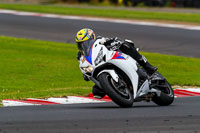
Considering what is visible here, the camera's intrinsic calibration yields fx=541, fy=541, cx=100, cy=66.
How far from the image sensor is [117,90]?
8.88 metres

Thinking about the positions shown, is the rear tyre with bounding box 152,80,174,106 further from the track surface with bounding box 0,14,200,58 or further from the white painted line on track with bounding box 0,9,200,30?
the white painted line on track with bounding box 0,9,200,30

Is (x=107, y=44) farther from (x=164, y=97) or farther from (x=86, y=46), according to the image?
(x=164, y=97)

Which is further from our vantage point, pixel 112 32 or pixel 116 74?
pixel 112 32

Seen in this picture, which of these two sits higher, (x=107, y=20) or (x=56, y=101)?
(x=56, y=101)

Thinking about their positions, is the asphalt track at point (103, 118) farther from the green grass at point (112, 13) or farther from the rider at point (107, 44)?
the green grass at point (112, 13)

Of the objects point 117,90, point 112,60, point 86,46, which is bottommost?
point 117,90

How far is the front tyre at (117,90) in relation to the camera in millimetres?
8797

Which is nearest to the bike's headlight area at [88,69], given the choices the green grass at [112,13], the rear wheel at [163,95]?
the rear wheel at [163,95]

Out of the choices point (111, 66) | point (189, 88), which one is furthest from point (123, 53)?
point (189, 88)

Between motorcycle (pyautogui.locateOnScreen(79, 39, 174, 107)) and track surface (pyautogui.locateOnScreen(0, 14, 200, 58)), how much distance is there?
372 inches

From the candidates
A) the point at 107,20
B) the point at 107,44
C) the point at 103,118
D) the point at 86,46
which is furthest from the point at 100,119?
the point at 107,20

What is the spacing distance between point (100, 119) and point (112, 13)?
22.7 metres

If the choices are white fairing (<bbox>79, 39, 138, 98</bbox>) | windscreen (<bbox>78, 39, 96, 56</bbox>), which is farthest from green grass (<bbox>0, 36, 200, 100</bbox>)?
white fairing (<bbox>79, 39, 138, 98</bbox>)

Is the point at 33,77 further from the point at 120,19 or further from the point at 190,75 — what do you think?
the point at 120,19
